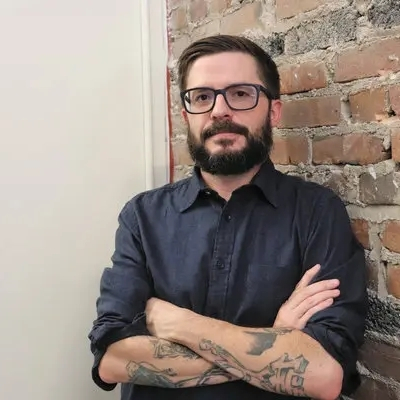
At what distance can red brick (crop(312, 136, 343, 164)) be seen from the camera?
1.37 metres

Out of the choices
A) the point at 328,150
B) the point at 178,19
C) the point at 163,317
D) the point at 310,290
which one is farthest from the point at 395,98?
the point at 178,19

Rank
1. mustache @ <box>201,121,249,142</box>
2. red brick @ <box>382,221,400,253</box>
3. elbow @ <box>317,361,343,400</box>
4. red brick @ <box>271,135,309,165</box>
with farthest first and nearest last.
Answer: red brick @ <box>271,135,309,165</box> < mustache @ <box>201,121,249,142</box> < red brick @ <box>382,221,400,253</box> < elbow @ <box>317,361,343,400</box>

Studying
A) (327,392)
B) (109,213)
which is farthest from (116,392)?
(327,392)

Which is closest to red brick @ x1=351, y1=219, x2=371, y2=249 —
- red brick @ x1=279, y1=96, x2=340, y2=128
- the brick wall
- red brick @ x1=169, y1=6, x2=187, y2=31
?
the brick wall

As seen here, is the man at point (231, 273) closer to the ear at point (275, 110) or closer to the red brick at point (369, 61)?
the ear at point (275, 110)

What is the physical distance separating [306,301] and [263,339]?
13cm

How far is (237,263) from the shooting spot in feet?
4.30

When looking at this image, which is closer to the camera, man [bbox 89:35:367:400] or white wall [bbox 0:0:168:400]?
man [bbox 89:35:367:400]

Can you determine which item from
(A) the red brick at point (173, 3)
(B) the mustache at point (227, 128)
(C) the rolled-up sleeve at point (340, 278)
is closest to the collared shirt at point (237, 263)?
(C) the rolled-up sleeve at point (340, 278)

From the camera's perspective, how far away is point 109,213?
183 cm

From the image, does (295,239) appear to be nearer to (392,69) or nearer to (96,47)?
(392,69)

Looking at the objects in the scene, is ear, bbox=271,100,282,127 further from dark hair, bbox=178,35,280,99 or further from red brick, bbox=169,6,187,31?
red brick, bbox=169,6,187,31

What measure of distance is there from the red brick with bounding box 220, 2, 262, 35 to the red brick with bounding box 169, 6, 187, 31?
0.22 m

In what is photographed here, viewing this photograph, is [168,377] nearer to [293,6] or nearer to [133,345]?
[133,345]
